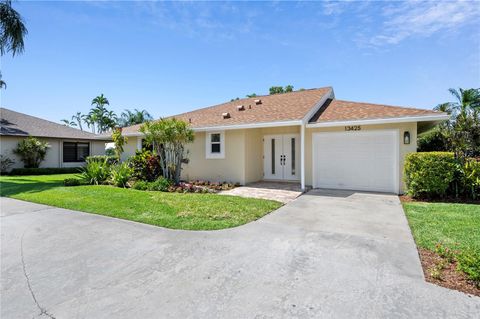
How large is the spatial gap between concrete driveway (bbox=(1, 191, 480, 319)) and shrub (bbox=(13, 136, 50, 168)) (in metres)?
18.2

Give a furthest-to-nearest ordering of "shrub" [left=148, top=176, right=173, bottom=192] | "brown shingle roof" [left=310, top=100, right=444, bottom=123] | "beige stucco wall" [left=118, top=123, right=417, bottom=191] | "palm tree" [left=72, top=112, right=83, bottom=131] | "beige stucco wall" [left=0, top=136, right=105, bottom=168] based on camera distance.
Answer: "palm tree" [left=72, top=112, right=83, bottom=131], "beige stucco wall" [left=0, top=136, right=105, bottom=168], "beige stucco wall" [left=118, top=123, right=417, bottom=191], "shrub" [left=148, top=176, right=173, bottom=192], "brown shingle roof" [left=310, top=100, right=444, bottom=123]

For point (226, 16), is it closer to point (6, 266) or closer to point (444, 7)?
point (444, 7)

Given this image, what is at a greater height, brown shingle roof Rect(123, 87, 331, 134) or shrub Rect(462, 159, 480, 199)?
brown shingle roof Rect(123, 87, 331, 134)

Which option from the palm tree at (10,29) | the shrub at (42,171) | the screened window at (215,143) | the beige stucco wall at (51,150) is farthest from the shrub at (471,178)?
the beige stucco wall at (51,150)

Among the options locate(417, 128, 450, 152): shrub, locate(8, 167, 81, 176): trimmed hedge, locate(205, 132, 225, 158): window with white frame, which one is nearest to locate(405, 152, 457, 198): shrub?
locate(205, 132, 225, 158): window with white frame

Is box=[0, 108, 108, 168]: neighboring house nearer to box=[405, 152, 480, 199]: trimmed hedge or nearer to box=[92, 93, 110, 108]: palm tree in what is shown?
box=[92, 93, 110, 108]: palm tree

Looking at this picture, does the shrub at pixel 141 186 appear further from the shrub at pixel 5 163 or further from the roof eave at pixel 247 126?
the shrub at pixel 5 163

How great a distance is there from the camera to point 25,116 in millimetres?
25750

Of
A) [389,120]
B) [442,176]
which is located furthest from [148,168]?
[442,176]

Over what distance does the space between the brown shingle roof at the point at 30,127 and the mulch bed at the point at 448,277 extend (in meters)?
25.1

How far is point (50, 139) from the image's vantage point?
75.3 ft

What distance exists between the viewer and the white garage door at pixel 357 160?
10547 millimetres

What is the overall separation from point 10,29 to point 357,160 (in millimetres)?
20857

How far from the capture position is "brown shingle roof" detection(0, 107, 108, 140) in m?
21.3
